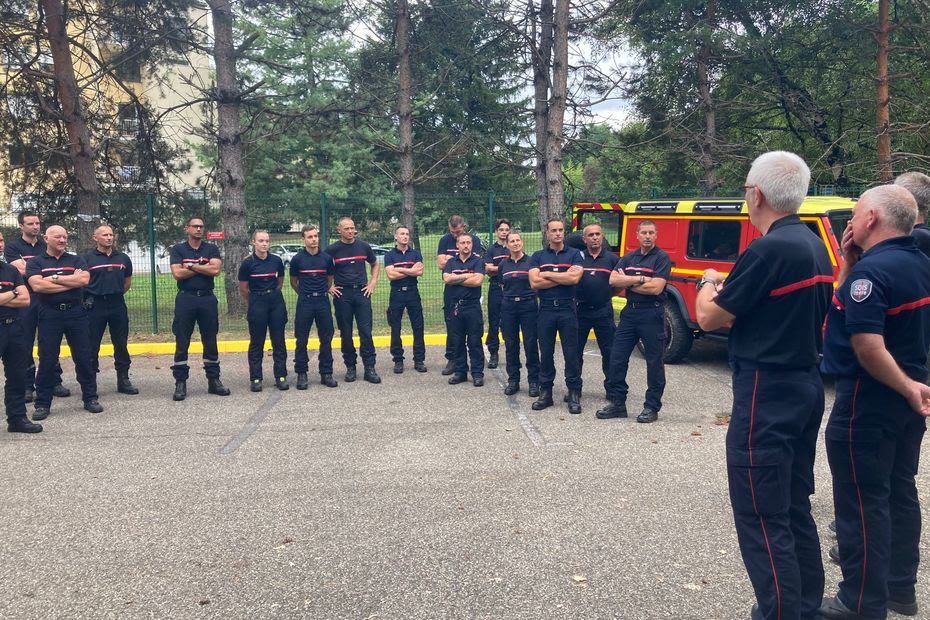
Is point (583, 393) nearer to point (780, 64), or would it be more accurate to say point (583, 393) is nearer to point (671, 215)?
point (671, 215)

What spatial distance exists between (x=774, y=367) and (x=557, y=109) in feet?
36.2

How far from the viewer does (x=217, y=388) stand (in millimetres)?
8453

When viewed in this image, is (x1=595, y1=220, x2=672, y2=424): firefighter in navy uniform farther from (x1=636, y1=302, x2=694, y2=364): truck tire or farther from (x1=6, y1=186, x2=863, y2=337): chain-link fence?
(x1=6, y1=186, x2=863, y2=337): chain-link fence

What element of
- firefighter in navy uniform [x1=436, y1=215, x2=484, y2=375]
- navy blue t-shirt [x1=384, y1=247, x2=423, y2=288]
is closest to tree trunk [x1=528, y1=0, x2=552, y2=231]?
firefighter in navy uniform [x1=436, y1=215, x2=484, y2=375]

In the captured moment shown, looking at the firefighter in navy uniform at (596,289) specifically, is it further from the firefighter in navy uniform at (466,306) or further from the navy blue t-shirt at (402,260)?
the navy blue t-shirt at (402,260)

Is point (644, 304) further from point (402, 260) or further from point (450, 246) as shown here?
point (402, 260)

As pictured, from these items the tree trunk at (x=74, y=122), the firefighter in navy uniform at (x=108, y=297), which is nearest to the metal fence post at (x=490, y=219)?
the tree trunk at (x=74, y=122)

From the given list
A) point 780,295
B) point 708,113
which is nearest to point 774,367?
point 780,295

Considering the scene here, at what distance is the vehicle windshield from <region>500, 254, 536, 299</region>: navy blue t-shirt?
326 centimetres

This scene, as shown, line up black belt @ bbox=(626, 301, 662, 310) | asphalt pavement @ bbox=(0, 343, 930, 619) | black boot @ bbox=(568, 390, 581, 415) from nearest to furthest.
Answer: asphalt pavement @ bbox=(0, 343, 930, 619) < black belt @ bbox=(626, 301, 662, 310) < black boot @ bbox=(568, 390, 581, 415)

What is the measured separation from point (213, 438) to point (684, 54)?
13341mm

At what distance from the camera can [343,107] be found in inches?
632

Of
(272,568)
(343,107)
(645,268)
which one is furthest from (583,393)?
(343,107)

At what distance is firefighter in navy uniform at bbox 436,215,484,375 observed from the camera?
9250 mm
